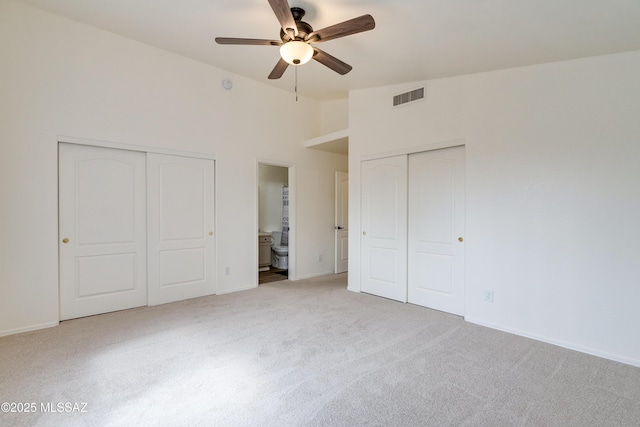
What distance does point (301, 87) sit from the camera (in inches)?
187

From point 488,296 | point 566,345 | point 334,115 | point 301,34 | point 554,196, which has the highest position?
point 334,115

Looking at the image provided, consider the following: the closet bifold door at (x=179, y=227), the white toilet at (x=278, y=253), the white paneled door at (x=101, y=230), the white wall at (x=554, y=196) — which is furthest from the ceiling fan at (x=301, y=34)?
the white toilet at (x=278, y=253)

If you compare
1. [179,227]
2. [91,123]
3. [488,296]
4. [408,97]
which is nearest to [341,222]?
[408,97]

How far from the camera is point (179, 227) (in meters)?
4.04

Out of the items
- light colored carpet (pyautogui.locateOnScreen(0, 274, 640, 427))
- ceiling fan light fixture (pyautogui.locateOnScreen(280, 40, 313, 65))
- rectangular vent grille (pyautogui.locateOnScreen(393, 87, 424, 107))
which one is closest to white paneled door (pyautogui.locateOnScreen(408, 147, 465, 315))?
light colored carpet (pyautogui.locateOnScreen(0, 274, 640, 427))

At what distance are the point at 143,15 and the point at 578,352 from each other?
5.18 metres

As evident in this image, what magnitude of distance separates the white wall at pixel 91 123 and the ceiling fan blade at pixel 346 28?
2.39m

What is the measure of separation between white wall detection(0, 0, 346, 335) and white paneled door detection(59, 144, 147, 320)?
4.9 inches

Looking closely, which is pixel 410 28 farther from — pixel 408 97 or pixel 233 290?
pixel 233 290

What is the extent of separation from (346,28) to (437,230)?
254 centimetres

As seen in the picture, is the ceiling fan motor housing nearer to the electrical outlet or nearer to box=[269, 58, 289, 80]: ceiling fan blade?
box=[269, 58, 289, 80]: ceiling fan blade

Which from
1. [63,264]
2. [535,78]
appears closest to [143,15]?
[63,264]

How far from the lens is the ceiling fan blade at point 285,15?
2000 mm

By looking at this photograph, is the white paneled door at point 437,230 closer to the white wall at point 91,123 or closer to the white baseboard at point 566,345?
the white baseboard at point 566,345
